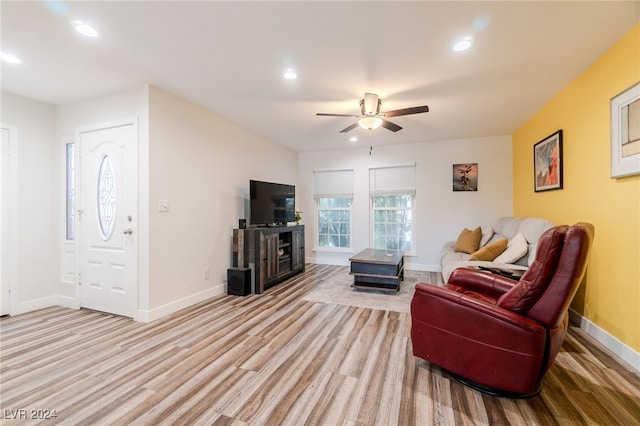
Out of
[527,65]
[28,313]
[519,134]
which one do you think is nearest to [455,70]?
[527,65]

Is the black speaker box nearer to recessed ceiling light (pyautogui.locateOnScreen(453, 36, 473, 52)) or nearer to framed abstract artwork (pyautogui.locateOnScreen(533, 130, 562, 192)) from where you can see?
recessed ceiling light (pyautogui.locateOnScreen(453, 36, 473, 52))

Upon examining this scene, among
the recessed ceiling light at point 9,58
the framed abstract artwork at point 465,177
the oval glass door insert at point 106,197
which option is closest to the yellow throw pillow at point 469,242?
the framed abstract artwork at point 465,177

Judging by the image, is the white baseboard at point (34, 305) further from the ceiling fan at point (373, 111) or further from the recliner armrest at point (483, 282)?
the recliner armrest at point (483, 282)

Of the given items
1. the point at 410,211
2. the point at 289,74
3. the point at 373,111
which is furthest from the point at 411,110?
the point at 410,211

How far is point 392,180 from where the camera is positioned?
18.7 feet

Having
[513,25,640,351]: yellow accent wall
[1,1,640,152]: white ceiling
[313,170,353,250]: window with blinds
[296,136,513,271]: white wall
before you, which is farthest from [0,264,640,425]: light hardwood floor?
[313,170,353,250]: window with blinds

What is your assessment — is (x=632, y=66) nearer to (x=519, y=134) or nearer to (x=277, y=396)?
(x=519, y=134)

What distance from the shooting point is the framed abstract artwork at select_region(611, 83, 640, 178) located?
201 centimetres

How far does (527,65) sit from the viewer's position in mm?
2537

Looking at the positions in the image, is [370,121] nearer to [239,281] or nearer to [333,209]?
[239,281]

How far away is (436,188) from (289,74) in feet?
12.8

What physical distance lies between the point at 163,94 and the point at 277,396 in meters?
3.32

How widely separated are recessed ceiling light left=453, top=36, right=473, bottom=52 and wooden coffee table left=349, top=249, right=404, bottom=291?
261cm

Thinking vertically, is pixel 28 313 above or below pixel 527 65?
below
